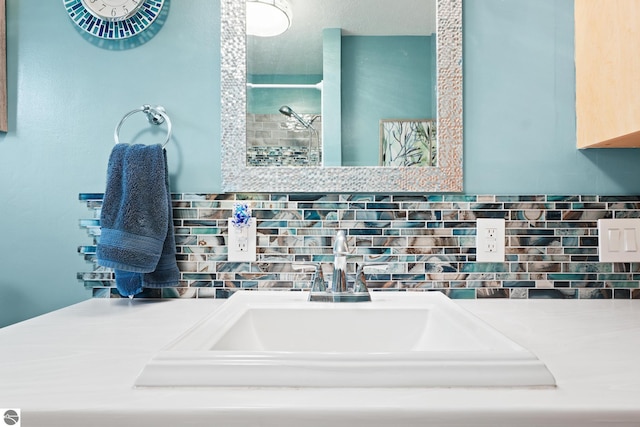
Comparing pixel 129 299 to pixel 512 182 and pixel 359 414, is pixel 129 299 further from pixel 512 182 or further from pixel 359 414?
pixel 512 182

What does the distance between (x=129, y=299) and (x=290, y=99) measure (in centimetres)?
68

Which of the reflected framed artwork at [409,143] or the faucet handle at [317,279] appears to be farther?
the reflected framed artwork at [409,143]

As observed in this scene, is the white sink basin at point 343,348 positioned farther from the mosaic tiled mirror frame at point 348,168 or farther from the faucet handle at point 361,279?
the mosaic tiled mirror frame at point 348,168

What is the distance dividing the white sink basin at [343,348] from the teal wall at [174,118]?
0.41 metres

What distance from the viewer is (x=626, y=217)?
1196 millimetres

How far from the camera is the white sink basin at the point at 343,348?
56cm

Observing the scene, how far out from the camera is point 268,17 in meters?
1.22

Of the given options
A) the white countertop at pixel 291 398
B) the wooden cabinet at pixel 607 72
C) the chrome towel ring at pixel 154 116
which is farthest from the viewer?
the chrome towel ring at pixel 154 116

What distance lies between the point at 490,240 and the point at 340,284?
43 cm

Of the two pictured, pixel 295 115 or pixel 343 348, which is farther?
pixel 295 115

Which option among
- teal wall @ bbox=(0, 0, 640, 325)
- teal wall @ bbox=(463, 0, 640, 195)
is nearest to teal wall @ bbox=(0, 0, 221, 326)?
teal wall @ bbox=(0, 0, 640, 325)

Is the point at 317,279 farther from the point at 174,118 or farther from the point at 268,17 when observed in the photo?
the point at 268,17
